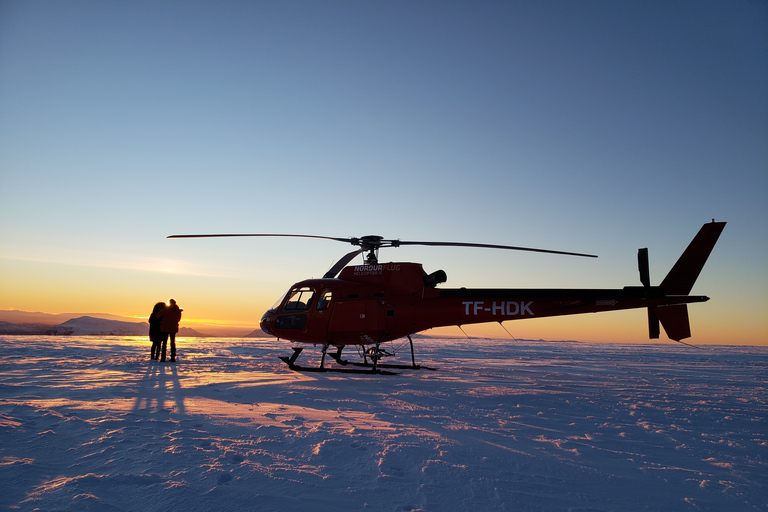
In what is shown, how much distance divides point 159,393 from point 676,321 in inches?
479

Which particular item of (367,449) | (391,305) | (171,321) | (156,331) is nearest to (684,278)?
(391,305)

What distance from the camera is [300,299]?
12.9 metres

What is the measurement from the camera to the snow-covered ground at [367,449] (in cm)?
332

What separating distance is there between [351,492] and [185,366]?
1062 cm

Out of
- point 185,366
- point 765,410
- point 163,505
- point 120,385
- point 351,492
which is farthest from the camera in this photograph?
point 185,366

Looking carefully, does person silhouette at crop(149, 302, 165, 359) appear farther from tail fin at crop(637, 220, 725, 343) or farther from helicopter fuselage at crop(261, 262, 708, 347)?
tail fin at crop(637, 220, 725, 343)

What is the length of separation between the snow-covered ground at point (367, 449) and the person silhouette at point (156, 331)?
205 inches

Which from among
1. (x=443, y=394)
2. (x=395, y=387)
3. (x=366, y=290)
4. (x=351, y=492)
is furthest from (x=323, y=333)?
(x=351, y=492)

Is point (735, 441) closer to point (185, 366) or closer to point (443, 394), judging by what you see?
point (443, 394)

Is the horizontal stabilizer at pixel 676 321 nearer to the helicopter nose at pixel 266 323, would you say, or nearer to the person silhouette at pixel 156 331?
the helicopter nose at pixel 266 323

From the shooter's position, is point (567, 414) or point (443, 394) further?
point (443, 394)

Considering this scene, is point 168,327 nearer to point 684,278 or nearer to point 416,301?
point 416,301

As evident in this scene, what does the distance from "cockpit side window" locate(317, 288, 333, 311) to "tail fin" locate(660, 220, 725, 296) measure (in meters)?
9.07

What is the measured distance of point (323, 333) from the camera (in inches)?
492
